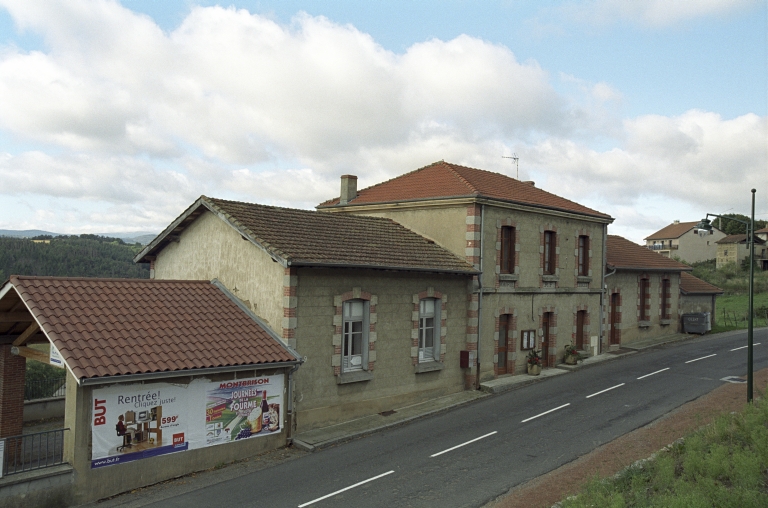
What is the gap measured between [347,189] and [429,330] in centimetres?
842

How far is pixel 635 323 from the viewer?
96.0ft

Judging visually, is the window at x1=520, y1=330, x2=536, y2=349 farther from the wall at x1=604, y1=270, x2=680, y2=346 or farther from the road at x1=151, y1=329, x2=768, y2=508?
the wall at x1=604, y1=270, x2=680, y2=346

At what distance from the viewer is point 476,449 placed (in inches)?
522

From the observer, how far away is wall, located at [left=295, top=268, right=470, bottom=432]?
1477 cm

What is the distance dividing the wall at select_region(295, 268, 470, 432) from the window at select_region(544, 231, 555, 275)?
525 cm

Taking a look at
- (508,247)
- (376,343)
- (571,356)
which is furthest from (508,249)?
(376,343)

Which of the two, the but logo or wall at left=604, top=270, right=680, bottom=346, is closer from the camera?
the but logo

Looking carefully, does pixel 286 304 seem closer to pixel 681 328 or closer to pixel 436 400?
pixel 436 400

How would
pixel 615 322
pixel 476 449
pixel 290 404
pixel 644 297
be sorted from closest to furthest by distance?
pixel 476 449
pixel 290 404
pixel 615 322
pixel 644 297

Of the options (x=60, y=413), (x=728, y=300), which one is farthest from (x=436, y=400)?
(x=728, y=300)

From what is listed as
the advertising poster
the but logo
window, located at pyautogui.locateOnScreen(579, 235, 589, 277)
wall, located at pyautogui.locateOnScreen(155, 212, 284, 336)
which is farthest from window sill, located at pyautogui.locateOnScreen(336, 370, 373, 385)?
window, located at pyautogui.locateOnScreen(579, 235, 589, 277)

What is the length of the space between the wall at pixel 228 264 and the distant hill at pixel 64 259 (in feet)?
157

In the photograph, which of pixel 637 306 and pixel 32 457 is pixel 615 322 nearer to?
pixel 637 306

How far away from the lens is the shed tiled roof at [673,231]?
88325 mm
